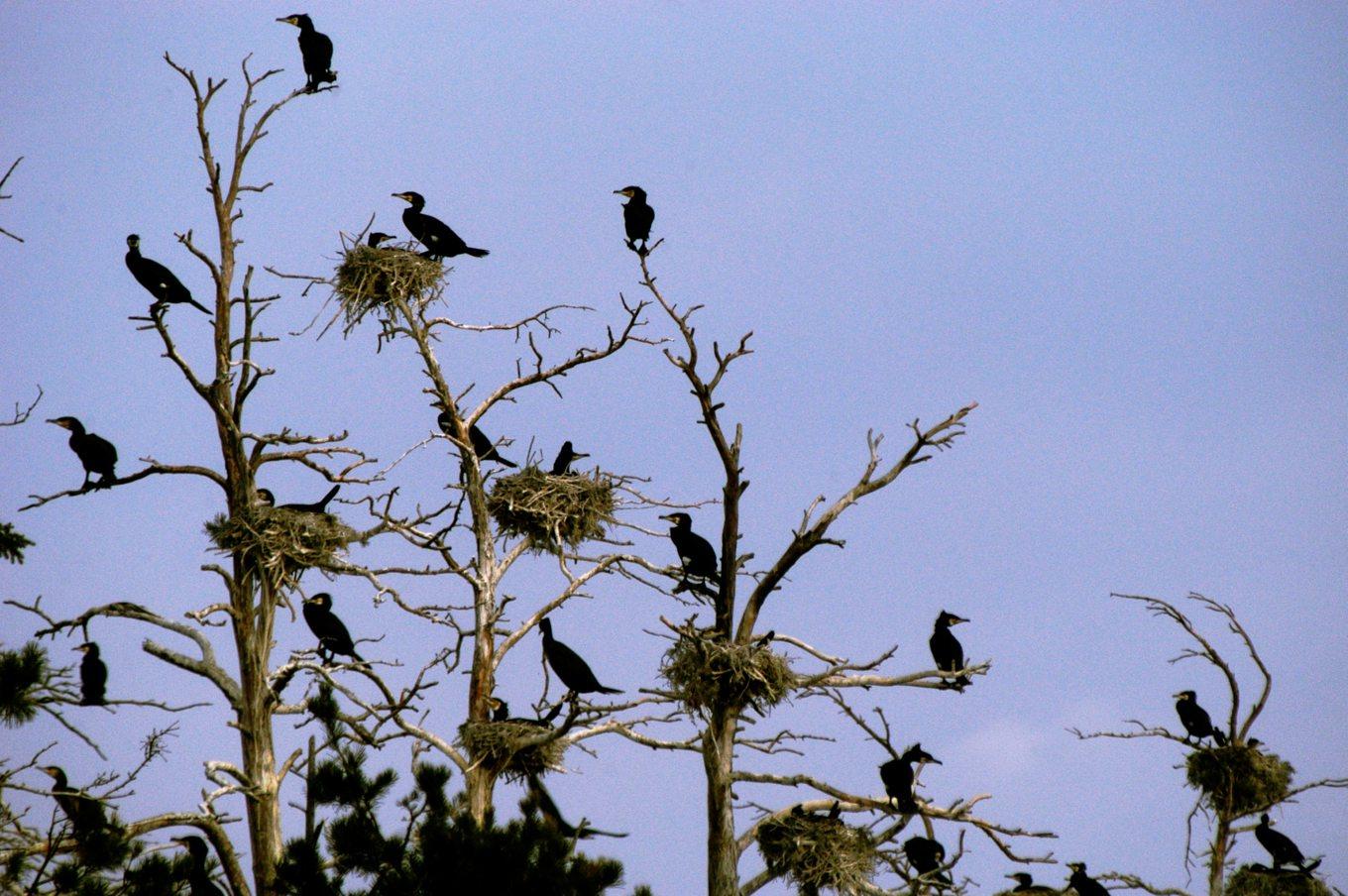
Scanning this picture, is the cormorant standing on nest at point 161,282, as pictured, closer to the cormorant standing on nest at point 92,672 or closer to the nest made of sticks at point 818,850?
the cormorant standing on nest at point 92,672

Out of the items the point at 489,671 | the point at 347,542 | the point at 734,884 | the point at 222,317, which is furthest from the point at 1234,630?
Result: the point at 222,317

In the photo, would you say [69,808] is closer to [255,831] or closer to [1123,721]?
[255,831]

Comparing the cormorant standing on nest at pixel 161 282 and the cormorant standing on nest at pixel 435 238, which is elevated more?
the cormorant standing on nest at pixel 435 238

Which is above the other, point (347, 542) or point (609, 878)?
point (347, 542)

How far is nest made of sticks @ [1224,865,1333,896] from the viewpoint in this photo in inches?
604

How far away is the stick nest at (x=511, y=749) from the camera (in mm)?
13133

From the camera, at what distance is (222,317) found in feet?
44.0

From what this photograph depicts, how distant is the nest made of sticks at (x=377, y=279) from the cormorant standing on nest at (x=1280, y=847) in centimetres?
965

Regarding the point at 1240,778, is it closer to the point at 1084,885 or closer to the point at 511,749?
the point at 1084,885

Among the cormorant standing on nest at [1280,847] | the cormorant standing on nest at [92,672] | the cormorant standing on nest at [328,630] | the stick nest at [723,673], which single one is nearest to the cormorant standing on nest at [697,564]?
the stick nest at [723,673]

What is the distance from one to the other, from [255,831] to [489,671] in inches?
97.6

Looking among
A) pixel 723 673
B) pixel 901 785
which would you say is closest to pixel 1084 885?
pixel 901 785

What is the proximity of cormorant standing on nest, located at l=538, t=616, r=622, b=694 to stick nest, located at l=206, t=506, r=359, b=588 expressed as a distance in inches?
76.6

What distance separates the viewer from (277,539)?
12.8 metres
